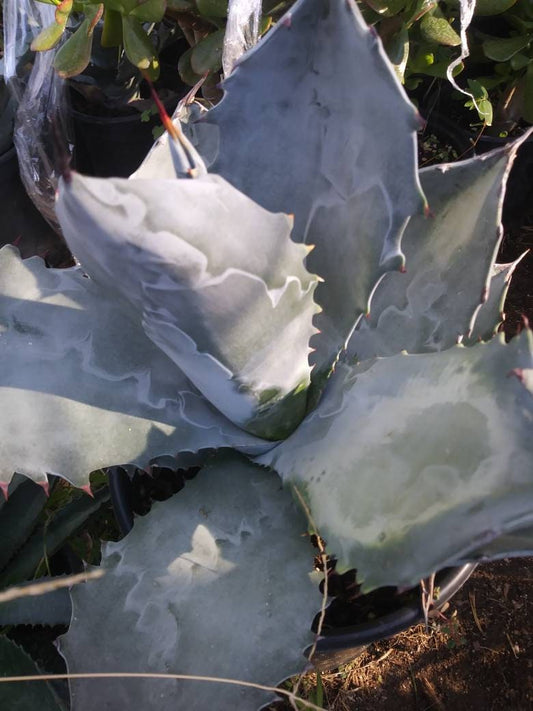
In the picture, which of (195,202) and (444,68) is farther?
(444,68)

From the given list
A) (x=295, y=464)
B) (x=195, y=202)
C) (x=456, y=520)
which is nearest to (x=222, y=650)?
(x=295, y=464)

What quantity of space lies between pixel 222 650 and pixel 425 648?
0.62 metres

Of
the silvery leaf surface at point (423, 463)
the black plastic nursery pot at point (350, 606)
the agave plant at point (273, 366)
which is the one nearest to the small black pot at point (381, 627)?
the black plastic nursery pot at point (350, 606)

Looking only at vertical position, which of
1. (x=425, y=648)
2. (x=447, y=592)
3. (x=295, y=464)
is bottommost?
(x=425, y=648)

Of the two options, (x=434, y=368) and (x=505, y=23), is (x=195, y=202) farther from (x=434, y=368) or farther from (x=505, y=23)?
(x=505, y=23)

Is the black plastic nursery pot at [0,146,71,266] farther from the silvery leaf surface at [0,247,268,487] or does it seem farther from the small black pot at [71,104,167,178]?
the silvery leaf surface at [0,247,268,487]

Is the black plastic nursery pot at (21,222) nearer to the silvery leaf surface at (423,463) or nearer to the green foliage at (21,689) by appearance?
the green foliage at (21,689)

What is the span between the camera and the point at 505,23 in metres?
1.48

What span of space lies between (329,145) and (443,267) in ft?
0.66

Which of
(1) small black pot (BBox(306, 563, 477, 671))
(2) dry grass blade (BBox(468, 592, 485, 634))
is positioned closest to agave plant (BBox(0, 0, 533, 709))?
(1) small black pot (BBox(306, 563, 477, 671))

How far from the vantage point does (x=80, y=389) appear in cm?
70

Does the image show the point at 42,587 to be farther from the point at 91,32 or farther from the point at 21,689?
the point at 91,32

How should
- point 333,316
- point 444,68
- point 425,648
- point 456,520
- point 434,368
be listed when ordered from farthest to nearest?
point 444,68, point 425,648, point 333,316, point 434,368, point 456,520

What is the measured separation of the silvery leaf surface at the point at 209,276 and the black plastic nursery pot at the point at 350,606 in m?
0.25
